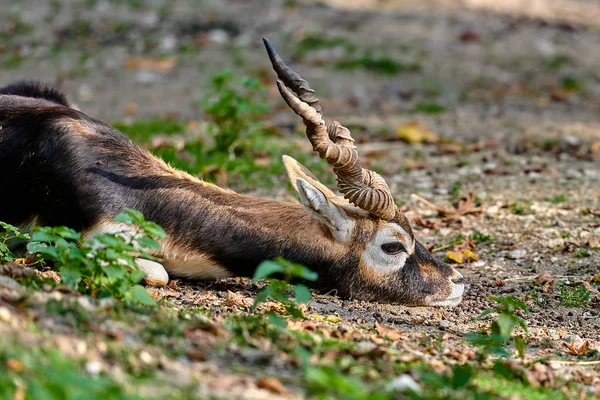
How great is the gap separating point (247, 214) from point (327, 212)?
0.56 metres

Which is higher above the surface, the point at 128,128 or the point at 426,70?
the point at 426,70

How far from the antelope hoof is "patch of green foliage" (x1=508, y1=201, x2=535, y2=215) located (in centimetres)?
381

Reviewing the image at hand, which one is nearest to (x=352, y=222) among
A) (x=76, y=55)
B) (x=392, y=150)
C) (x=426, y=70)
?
(x=392, y=150)

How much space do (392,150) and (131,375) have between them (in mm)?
7948

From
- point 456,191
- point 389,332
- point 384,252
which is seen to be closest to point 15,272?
point 389,332

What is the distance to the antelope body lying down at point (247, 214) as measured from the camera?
22.1ft

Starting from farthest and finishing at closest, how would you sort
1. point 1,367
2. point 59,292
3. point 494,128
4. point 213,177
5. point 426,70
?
point 426,70, point 494,128, point 213,177, point 59,292, point 1,367

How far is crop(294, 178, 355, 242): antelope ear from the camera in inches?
266

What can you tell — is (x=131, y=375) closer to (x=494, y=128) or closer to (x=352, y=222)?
(x=352, y=222)

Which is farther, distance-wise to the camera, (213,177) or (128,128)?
(128,128)

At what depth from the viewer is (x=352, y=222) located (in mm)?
6855

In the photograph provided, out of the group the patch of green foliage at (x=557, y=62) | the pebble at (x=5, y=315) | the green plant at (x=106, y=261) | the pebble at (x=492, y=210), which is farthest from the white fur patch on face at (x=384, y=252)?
the patch of green foliage at (x=557, y=62)

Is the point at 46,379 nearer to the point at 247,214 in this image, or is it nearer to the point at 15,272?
the point at 15,272

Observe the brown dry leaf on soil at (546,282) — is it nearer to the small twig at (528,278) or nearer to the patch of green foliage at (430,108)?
the small twig at (528,278)
